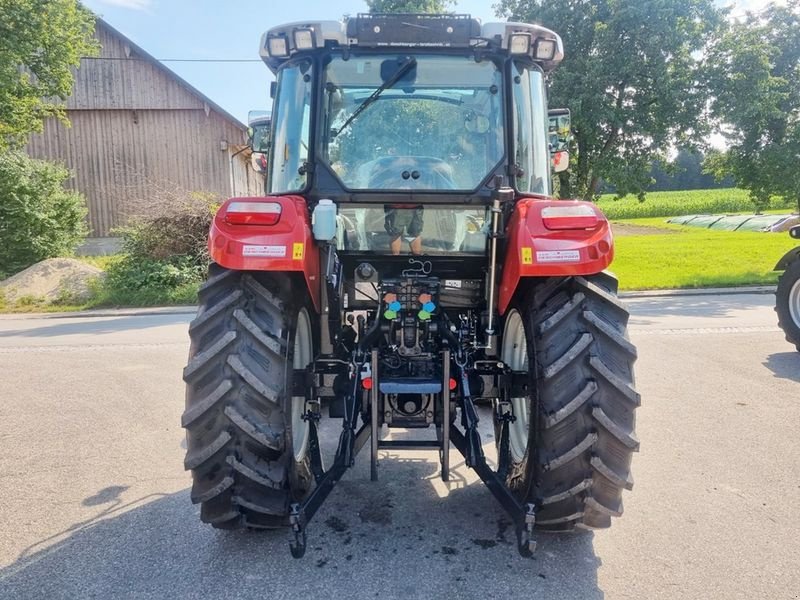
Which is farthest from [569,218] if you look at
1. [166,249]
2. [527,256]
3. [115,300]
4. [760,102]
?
[760,102]

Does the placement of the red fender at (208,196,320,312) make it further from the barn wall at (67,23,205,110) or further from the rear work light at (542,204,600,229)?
the barn wall at (67,23,205,110)

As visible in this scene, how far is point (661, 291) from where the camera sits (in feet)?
41.6

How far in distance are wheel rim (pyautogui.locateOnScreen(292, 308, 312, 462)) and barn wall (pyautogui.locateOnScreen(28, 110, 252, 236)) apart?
651 inches

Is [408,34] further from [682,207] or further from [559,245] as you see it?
[682,207]

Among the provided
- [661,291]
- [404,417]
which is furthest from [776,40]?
[404,417]

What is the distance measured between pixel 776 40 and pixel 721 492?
15941mm

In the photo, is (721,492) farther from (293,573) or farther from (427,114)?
(427,114)

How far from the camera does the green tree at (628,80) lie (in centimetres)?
1305

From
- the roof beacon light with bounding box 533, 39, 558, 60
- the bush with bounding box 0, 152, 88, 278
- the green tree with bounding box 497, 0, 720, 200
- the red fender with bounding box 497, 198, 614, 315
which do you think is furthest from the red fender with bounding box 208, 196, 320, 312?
the bush with bounding box 0, 152, 88, 278

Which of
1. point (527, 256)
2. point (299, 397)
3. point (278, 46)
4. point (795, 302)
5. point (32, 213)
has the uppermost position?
point (278, 46)

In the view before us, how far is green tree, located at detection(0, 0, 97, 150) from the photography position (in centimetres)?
1273

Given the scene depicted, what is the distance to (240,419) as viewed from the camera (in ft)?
8.24

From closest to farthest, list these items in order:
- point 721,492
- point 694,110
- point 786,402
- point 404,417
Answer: point 404,417 → point 721,492 → point 786,402 → point 694,110

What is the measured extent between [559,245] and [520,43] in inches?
42.8
